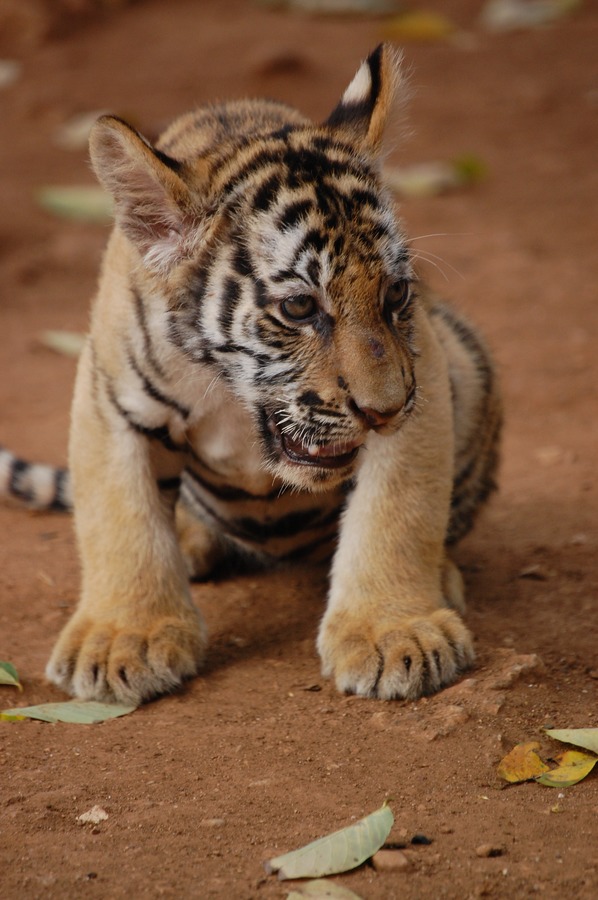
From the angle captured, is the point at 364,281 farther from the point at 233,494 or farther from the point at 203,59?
the point at 203,59

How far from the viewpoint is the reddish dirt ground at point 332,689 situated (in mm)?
2668

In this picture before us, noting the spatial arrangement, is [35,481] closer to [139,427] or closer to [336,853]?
[139,427]

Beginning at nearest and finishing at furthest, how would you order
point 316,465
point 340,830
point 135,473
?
point 340,830
point 316,465
point 135,473

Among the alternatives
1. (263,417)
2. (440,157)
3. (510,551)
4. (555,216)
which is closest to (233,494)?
(263,417)

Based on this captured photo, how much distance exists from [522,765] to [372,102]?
1.92 m

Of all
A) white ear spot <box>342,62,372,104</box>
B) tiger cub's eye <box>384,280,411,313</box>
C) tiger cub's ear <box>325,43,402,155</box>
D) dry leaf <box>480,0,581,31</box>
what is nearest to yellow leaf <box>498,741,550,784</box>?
tiger cub's eye <box>384,280,411,313</box>

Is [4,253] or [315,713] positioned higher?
[4,253]

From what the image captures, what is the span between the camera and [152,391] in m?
3.64

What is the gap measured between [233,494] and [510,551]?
1.29 metres

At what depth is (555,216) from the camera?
342 inches

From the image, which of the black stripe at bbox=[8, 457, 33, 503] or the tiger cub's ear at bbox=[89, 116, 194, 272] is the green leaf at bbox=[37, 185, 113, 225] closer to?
the black stripe at bbox=[8, 457, 33, 503]

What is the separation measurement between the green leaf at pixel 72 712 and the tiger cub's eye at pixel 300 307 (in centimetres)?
122

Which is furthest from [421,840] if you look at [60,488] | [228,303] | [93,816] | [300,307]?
[60,488]

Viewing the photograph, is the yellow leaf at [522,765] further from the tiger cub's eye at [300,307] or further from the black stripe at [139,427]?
the black stripe at [139,427]
